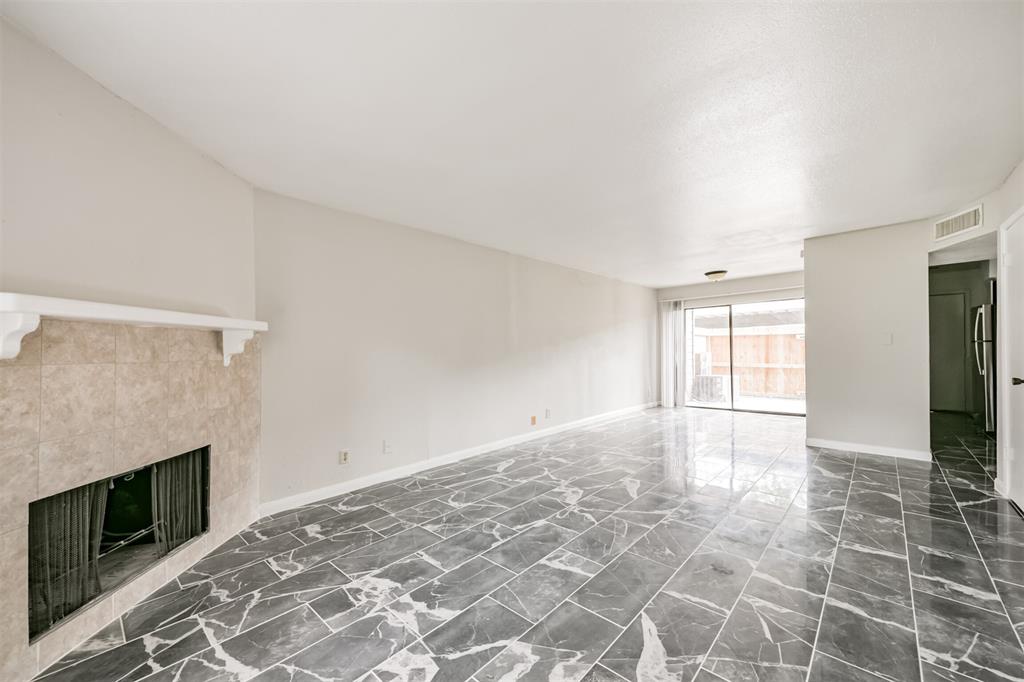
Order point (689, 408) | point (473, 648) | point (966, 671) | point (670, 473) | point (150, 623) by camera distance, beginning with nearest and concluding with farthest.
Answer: point (966, 671) < point (473, 648) < point (150, 623) < point (670, 473) < point (689, 408)

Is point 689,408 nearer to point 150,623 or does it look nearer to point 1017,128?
point 1017,128

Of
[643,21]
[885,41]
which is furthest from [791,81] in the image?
[643,21]

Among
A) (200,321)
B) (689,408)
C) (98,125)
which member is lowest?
(689,408)

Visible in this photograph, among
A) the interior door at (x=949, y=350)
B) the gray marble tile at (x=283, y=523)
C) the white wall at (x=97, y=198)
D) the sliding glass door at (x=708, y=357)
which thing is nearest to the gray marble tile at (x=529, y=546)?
the gray marble tile at (x=283, y=523)

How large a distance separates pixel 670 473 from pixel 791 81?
132 inches

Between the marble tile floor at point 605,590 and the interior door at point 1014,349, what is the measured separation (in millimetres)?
340

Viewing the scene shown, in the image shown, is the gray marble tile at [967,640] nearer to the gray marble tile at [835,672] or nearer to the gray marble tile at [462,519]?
the gray marble tile at [835,672]

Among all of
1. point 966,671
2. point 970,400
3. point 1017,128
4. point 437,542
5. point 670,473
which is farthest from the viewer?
point 970,400

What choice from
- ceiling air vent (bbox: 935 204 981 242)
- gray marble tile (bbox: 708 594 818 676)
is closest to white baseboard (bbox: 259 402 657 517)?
gray marble tile (bbox: 708 594 818 676)

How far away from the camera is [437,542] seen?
107 inches

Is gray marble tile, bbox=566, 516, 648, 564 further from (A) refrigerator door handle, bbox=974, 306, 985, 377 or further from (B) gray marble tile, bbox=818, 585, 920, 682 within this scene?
(A) refrigerator door handle, bbox=974, 306, 985, 377

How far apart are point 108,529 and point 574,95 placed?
331cm

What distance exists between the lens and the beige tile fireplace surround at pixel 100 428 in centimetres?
158

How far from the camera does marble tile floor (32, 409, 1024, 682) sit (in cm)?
166
